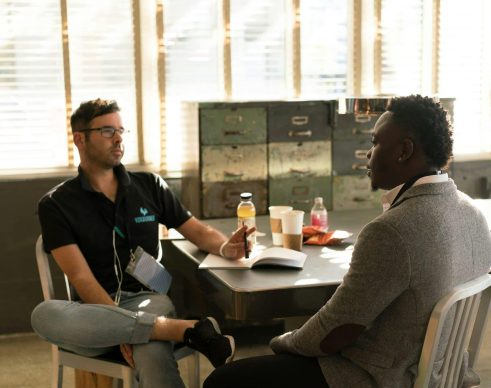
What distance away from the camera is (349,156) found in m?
5.12

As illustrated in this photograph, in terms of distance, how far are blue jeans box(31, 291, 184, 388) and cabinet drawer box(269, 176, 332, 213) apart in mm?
2385

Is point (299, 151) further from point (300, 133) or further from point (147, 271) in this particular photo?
point (147, 271)

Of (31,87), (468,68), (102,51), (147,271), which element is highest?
(102,51)

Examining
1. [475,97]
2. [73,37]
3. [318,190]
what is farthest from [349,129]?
[73,37]

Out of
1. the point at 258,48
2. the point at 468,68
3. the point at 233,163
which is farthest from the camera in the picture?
the point at 468,68

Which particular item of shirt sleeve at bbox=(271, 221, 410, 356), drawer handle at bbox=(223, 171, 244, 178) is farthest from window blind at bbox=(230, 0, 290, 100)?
shirt sleeve at bbox=(271, 221, 410, 356)

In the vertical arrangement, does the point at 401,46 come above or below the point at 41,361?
above

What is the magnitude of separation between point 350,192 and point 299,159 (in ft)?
1.46

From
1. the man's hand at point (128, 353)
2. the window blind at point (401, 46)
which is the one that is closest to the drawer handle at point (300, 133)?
the window blind at point (401, 46)

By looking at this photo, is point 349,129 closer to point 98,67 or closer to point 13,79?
point 98,67

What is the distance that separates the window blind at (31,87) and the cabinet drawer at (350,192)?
5.89ft

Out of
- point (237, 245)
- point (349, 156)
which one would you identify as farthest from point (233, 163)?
point (237, 245)

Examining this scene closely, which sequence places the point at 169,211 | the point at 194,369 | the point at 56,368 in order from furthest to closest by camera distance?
the point at 169,211
the point at 194,369
the point at 56,368

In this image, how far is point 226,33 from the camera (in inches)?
205
